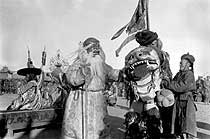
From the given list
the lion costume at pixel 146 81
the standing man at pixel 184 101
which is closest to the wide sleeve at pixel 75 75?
the lion costume at pixel 146 81

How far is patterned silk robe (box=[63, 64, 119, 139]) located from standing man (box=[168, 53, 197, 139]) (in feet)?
4.08

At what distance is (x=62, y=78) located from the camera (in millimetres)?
4254

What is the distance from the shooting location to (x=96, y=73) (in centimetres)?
416

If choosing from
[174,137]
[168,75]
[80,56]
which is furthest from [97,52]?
[174,137]

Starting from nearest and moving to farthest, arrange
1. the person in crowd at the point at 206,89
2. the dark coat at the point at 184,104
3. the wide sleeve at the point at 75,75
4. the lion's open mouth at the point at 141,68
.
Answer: the wide sleeve at the point at 75,75 < the dark coat at the point at 184,104 < the lion's open mouth at the point at 141,68 < the person in crowd at the point at 206,89

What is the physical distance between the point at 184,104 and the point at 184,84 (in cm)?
35

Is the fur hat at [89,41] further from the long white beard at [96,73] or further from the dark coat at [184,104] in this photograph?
the dark coat at [184,104]

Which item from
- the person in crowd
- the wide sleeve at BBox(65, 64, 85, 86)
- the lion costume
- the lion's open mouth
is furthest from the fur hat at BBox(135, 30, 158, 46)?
the person in crowd

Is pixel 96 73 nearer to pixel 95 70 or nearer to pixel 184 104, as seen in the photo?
pixel 95 70

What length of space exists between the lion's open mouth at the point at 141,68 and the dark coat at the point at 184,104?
0.46 meters

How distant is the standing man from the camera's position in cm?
431

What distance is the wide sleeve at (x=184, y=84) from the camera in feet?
14.2

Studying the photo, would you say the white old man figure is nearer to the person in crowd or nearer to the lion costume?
the lion costume

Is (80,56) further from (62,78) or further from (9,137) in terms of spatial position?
(9,137)
